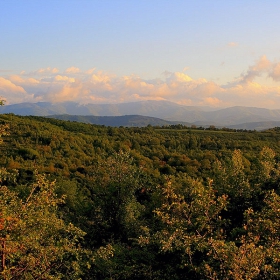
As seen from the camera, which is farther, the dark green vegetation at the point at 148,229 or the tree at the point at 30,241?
the dark green vegetation at the point at 148,229

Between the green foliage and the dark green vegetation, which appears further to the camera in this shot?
the dark green vegetation

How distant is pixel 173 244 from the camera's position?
12.0m

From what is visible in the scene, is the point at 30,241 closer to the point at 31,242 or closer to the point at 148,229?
the point at 31,242

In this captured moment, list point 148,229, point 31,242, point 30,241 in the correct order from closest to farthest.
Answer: point 31,242, point 30,241, point 148,229

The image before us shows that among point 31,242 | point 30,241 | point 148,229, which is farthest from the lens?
point 148,229

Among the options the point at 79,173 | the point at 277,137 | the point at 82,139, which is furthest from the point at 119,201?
the point at 277,137

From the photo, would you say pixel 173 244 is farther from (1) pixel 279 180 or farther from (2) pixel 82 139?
(2) pixel 82 139

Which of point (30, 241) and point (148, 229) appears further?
point (148, 229)

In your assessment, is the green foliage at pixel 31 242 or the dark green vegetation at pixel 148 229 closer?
the green foliage at pixel 31 242

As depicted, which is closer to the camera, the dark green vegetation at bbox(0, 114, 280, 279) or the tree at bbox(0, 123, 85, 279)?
the tree at bbox(0, 123, 85, 279)

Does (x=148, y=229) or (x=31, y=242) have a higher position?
(x=31, y=242)

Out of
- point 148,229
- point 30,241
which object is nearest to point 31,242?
point 30,241

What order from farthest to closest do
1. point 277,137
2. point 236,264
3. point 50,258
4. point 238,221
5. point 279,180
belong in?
point 277,137
point 279,180
point 238,221
point 50,258
point 236,264

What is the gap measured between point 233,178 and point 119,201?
8.03 meters
